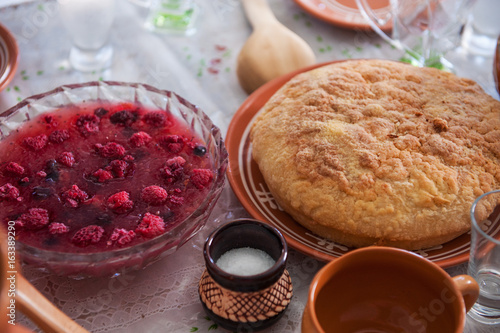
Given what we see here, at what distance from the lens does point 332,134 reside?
1.48 meters

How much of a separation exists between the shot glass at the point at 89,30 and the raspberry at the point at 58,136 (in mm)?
641

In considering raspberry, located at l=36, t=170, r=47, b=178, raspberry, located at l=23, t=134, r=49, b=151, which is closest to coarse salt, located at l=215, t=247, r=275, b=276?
raspberry, located at l=36, t=170, r=47, b=178

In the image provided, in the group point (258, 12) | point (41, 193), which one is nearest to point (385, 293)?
point (41, 193)

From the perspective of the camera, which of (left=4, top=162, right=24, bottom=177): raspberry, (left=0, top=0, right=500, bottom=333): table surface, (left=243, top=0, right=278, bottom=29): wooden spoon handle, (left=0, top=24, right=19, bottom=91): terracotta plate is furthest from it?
(left=243, top=0, right=278, bottom=29): wooden spoon handle

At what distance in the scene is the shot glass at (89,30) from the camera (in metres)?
2.01

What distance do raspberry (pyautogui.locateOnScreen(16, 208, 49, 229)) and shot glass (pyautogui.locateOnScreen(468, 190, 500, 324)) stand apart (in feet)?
3.49

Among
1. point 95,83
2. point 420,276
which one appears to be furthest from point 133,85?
point 420,276

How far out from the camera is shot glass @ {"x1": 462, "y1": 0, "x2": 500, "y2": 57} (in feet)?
7.64

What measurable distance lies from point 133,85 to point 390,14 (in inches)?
47.6

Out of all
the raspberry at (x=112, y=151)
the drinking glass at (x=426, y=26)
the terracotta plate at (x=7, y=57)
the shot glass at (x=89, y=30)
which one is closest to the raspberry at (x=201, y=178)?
the raspberry at (x=112, y=151)

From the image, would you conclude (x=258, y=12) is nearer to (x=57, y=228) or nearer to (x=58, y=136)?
(x=58, y=136)

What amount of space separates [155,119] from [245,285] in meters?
0.71

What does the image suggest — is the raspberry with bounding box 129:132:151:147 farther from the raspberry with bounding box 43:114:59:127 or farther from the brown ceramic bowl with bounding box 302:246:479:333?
the brown ceramic bowl with bounding box 302:246:479:333

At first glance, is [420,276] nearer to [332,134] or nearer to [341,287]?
[341,287]
